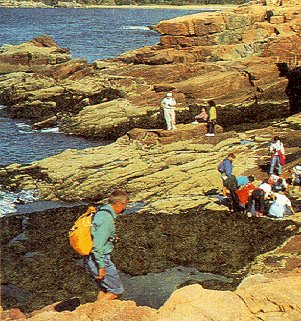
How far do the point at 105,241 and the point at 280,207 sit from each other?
10.8 meters

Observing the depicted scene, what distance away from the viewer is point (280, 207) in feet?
63.0

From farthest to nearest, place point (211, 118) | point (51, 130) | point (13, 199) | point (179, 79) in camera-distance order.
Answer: point (179, 79) → point (51, 130) → point (211, 118) → point (13, 199)

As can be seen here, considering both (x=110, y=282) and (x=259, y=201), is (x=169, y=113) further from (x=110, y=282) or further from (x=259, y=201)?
(x=110, y=282)

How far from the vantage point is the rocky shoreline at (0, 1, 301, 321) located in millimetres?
14898

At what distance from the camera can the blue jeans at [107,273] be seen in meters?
10.0

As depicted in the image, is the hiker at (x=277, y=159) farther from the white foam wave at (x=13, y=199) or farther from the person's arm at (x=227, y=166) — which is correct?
the white foam wave at (x=13, y=199)

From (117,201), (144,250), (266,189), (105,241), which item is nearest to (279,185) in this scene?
(266,189)

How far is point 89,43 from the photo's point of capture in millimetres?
98438

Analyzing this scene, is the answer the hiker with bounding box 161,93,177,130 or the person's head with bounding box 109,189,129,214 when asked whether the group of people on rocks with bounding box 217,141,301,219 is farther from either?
the person's head with bounding box 109,189,129,214

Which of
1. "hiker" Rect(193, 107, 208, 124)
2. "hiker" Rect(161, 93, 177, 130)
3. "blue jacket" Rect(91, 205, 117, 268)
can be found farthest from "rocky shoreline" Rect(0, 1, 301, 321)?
"blue jacket" Rect(91, 205, 117, 268)

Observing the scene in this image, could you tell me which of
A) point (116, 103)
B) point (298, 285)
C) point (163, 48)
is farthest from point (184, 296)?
point (163, 48)

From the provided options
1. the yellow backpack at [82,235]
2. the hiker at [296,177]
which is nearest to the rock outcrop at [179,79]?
the hiker at [296,177]

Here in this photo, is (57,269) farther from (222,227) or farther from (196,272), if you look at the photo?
(222,227)

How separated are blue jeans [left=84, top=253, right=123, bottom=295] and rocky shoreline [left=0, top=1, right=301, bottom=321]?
41 cm
